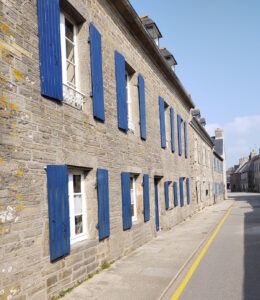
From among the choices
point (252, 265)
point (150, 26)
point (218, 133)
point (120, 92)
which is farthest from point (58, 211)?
point (218, 133)

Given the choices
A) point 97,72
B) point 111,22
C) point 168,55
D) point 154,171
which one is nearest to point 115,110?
point 97,72

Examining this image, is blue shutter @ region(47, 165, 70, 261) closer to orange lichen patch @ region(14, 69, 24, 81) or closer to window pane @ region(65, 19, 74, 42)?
orange lichen patch @ region(14, 69, 24, 81)

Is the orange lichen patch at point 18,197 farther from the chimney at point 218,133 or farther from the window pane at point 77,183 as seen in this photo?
the chimney at point 218,133

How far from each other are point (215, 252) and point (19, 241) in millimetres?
6915

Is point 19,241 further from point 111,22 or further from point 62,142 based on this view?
point 111,22

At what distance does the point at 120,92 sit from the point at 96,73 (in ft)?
5.88

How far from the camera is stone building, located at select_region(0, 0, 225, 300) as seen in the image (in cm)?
562

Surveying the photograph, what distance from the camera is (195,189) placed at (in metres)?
25.3

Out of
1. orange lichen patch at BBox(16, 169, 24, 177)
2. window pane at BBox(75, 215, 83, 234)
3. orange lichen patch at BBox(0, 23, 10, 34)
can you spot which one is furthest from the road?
orange lichen patch at BBox(0, 23, 10, 34)

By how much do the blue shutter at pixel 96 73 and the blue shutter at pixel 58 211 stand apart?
217 centimetres

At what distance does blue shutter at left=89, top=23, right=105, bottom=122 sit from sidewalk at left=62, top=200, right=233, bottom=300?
333cm

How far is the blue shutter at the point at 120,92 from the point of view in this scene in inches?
403

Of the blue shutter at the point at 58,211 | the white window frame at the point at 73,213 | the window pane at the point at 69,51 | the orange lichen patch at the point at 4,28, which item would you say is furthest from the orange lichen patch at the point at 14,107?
the window pane at the point at 69,51

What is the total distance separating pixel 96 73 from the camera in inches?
342
